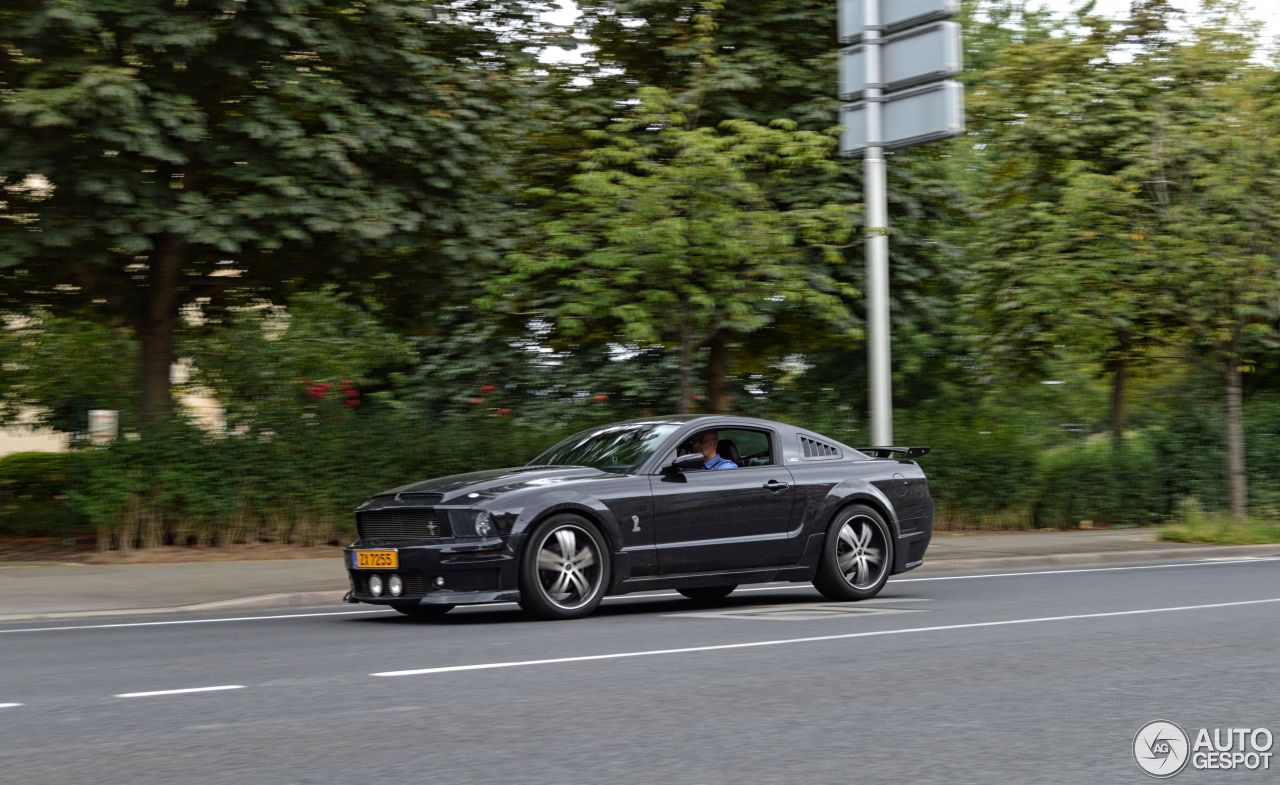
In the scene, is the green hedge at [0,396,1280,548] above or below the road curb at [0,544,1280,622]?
above

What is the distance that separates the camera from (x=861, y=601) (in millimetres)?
12422

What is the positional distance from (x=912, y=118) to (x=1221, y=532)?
7.73 m

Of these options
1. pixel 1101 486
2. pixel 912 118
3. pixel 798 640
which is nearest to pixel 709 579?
pixel 798 640

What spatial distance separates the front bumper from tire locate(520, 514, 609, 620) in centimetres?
13

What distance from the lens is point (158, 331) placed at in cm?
1778

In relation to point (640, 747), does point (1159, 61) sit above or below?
above

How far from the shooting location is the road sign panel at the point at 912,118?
16.8 m

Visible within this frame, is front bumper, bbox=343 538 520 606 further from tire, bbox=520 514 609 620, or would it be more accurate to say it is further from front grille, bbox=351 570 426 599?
tire, bbox=520 514 609 620

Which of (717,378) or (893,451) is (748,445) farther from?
(717,378)

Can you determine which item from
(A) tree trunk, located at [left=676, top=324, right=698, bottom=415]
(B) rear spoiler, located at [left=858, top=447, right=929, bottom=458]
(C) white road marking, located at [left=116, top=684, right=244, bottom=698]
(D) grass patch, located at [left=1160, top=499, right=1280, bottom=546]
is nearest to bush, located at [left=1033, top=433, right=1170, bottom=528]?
(D) grass patch, located at [left=1160, top=499, right=1280, bottom=546]

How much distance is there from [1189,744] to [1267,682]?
1.93 meters

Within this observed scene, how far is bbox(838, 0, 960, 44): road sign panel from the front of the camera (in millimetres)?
17062

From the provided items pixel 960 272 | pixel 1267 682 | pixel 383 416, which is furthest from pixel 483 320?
pixel 1267 682

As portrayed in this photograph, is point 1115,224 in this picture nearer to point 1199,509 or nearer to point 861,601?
point 1199,509
